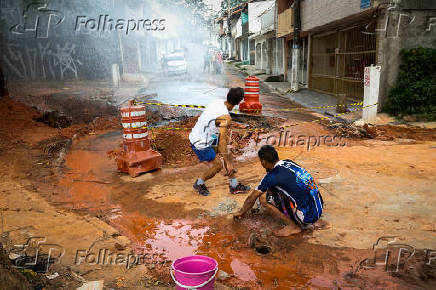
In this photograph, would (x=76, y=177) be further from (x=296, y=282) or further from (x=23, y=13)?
(x=23, y=13)

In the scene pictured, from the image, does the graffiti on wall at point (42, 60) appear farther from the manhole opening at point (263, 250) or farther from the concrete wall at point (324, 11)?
the manhole opening at point (263, 250)

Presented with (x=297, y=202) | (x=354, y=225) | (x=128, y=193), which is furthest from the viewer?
(x=128, y=193)

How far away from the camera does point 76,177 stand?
20.2 feet

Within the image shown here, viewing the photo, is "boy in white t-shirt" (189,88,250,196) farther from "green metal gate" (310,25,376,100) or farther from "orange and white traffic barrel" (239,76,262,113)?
"green metal gate" (310,25,376,100)

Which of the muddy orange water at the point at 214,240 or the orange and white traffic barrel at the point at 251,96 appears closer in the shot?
the muddy orange water at the point at 214,240

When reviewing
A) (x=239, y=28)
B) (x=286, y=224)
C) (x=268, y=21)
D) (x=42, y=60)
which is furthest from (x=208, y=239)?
(x=239, y=28)

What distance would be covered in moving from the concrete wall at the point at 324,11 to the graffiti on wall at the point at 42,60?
14.4m

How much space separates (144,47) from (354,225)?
34168 mm

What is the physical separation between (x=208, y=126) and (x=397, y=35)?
8596mm

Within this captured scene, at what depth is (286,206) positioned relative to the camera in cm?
388

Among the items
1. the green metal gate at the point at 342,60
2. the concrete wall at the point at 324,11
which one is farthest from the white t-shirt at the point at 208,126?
the green metal gate at the point at 342,60

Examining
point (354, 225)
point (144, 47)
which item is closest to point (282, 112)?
point (354, 225)

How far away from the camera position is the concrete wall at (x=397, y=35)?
33.8 ft

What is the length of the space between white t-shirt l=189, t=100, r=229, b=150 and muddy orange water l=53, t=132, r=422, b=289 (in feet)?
2.82
